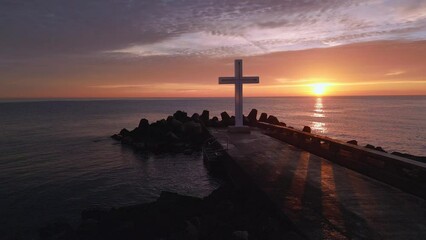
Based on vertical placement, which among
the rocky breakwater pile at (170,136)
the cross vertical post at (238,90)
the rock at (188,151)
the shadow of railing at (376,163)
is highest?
the cross vertical post at (238,90)

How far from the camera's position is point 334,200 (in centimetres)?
788

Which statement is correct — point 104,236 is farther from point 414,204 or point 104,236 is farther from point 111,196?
point 414,204

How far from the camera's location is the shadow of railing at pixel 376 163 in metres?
8.33

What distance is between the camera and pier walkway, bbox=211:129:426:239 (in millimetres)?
6176

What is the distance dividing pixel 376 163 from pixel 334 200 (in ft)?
10.7

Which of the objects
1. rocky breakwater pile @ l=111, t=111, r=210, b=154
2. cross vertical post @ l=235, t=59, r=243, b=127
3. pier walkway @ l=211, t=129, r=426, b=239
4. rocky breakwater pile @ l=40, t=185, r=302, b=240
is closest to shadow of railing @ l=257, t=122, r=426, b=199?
pier walkway @ l=211, t=129, r=426, b=239

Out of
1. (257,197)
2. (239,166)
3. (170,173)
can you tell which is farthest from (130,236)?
(170,173)

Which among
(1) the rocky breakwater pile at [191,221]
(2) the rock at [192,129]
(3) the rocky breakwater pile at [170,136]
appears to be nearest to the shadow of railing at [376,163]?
(1) the rocky breakwater pile at [191,221]

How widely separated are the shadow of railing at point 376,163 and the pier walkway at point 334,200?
0.78ft

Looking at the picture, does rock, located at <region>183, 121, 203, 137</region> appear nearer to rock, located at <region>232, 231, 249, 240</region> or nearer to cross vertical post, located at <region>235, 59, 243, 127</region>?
cross vertical post, located at <region>235, 59, 243, 127</region>

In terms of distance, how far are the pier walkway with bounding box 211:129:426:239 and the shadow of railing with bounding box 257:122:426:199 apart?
0.24 m

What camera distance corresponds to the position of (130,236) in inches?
369

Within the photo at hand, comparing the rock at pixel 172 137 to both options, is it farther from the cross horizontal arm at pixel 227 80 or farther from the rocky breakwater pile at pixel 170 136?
the cross horizontal arm at pixel 227 80

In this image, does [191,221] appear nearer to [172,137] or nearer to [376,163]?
[376,163]
